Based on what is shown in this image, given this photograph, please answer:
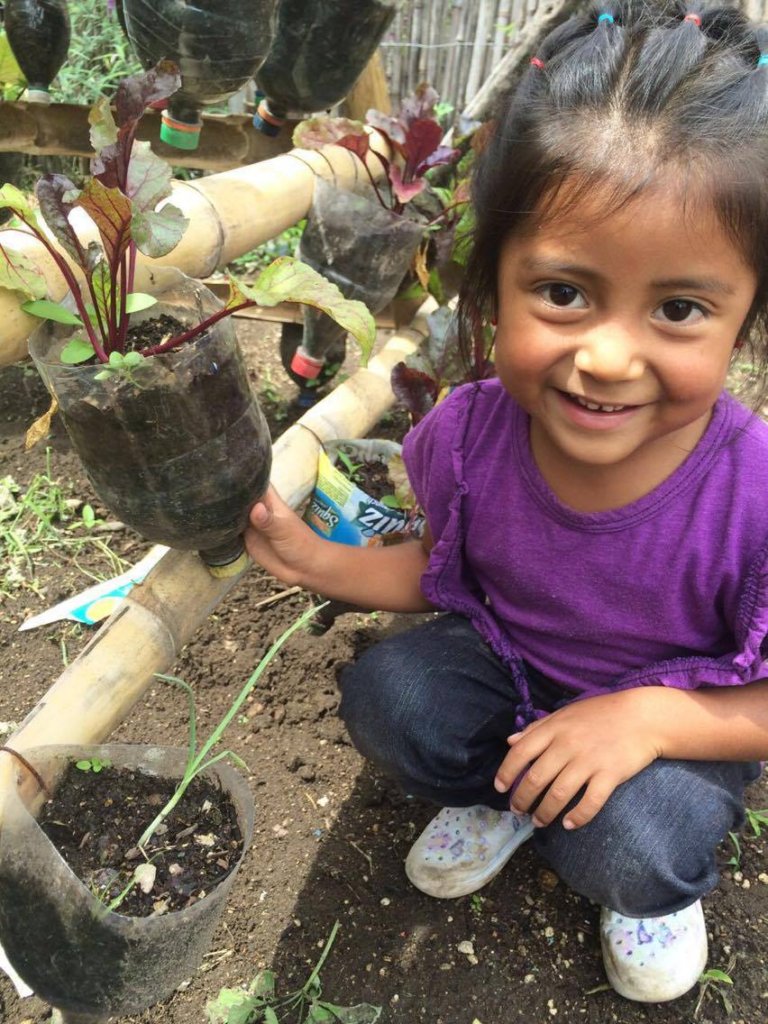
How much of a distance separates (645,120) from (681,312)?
0.20m

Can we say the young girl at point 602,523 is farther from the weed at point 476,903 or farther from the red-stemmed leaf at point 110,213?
the red-stemmed leaf at point 110,213

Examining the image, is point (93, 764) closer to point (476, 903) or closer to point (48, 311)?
point (48, 311)

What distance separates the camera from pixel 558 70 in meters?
0.98

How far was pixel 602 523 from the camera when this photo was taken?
1.22 metres

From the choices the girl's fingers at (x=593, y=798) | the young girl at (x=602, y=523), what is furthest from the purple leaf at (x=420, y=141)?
the girl's fingers at (x=593, y=798)

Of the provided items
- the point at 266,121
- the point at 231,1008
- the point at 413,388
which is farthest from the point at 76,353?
the point at 266,121

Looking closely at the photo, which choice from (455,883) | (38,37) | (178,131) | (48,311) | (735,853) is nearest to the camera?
(48,311)

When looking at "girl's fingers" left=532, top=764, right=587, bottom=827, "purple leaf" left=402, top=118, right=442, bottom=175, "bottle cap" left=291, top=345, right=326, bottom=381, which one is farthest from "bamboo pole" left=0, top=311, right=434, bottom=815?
"purple leaf" left=402, top=118, right=442, bottom=175

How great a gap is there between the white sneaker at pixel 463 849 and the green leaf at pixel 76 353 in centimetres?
94

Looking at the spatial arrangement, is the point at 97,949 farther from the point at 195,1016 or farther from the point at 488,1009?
the point at 488,1009

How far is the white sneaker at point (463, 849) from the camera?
1395 millimetres

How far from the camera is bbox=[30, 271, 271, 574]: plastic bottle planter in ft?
3.02

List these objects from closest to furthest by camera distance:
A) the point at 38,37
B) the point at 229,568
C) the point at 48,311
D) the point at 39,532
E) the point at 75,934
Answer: the point at 75,934, the point at 48,311, the point at 229,568, the point at 38,37, the point at 39,532

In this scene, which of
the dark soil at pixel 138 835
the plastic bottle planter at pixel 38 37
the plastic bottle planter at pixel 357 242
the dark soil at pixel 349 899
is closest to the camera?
the dark soil at pixel 138 835
